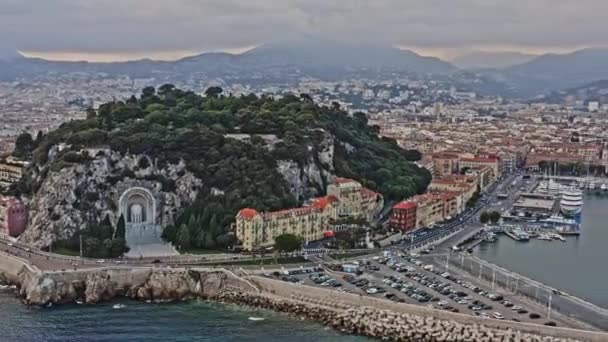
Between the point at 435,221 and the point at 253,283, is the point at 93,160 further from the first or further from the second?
the point at 435,221

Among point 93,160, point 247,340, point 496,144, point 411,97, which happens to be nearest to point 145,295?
point 247,340

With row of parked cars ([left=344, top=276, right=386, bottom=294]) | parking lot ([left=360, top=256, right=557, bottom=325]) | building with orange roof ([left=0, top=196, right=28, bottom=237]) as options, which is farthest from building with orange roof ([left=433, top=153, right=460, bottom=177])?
building with orange roof ([left=0, top=196, right=28, bottom=237])

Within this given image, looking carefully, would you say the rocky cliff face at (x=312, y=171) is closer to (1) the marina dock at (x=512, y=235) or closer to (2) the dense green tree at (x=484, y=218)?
(2) the dense green tree at (x=484, y=218)

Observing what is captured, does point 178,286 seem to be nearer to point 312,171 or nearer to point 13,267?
point 13,267

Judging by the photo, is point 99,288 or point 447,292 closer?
point 447,292

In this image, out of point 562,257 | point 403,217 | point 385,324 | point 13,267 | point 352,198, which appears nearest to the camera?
point 385,324

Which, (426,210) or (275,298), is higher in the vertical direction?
(426,210)

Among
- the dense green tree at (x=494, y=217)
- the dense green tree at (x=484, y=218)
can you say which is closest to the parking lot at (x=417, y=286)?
the dense green tree at (x=484, y=218)

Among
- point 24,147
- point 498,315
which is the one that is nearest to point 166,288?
point 498,315
